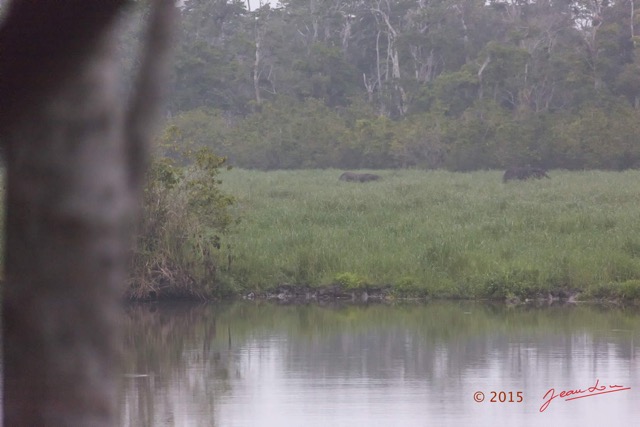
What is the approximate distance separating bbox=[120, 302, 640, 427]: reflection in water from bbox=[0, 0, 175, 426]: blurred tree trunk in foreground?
6079 millimetres

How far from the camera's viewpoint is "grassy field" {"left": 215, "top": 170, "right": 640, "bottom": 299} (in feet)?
48.8

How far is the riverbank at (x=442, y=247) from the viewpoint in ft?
48.7

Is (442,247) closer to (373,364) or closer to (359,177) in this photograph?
(373,364)

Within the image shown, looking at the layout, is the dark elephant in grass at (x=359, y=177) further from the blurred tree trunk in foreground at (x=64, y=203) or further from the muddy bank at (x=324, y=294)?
the blurred tree trunk in foreground at (x=64, y=203)

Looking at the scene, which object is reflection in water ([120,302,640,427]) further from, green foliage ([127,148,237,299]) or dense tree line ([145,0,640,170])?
dense tree line ([145,0,640,170])

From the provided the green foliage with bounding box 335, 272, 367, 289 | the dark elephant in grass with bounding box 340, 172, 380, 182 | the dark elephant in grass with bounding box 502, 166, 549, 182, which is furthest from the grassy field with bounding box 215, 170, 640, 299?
the dark elephant in grass with bounding box 340, 172, 380, 182

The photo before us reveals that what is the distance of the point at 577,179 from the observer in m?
30.9

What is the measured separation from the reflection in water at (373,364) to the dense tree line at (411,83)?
2707 cm

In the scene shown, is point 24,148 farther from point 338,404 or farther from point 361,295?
point 361,295

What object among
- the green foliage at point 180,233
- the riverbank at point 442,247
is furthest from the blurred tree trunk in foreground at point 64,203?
the riverbank at point 442,247

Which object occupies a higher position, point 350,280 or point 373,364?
point 350,280

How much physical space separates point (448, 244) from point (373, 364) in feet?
20.0

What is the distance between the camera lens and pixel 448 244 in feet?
53.3
